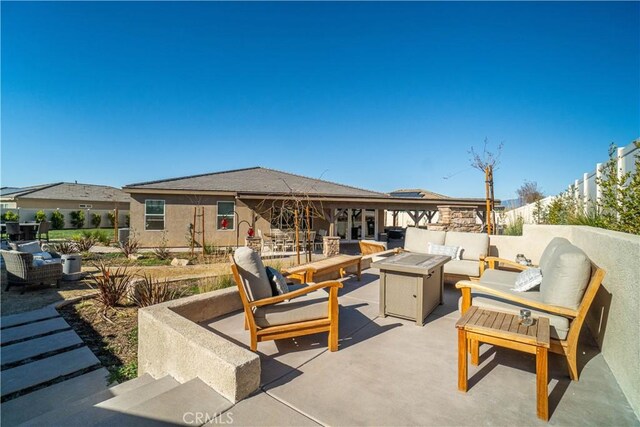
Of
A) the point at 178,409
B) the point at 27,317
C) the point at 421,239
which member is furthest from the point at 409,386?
the point at 27,317

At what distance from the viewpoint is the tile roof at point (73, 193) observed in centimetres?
2324

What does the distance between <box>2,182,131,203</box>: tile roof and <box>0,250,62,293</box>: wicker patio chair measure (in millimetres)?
21554

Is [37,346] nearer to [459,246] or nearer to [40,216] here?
[459,246]

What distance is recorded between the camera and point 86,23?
25.6 ft

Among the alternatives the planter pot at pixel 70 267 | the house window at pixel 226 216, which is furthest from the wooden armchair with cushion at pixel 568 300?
the house window at pixel 226 216

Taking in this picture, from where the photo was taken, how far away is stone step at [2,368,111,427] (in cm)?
267

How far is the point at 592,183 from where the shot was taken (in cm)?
685

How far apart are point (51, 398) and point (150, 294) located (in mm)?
2188

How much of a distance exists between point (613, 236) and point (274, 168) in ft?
61.9

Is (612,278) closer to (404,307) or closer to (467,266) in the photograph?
(404,307)

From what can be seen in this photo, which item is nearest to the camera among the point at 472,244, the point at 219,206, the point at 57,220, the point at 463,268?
the point at 463,268

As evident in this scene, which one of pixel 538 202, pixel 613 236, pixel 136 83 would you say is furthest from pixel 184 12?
pixel 538 202

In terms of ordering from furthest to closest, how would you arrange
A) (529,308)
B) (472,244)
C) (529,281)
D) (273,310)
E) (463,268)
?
(472,244), (463,268), (529,281), (273,310), (529,308)

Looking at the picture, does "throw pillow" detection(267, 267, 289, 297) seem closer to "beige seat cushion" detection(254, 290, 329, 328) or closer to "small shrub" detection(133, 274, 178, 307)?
"beige seat cushion" detection(254, 290, 329, 328)
